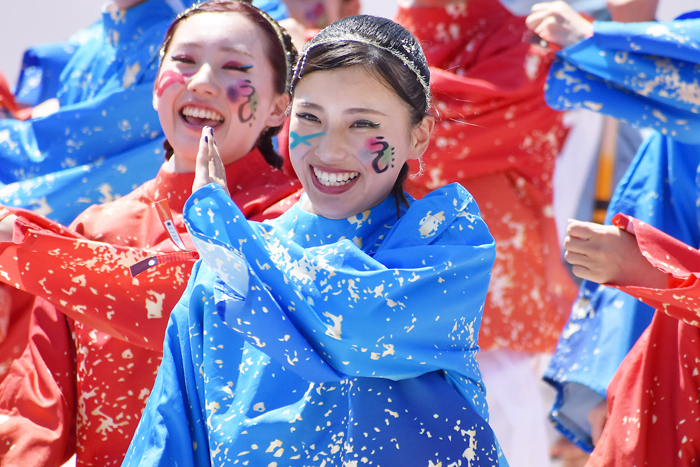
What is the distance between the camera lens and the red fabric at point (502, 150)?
2.21 m

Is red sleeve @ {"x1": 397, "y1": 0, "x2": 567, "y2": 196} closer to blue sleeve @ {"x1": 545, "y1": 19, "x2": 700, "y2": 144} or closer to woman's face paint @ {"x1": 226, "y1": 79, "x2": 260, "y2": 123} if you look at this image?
blue sleeve @ {"x1": 545, "y1": 19, "x2": 700, "y2": 144}

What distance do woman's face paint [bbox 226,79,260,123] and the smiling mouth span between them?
4 cm

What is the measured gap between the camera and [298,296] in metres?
1.23

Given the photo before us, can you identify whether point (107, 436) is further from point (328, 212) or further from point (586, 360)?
point (586, 360)

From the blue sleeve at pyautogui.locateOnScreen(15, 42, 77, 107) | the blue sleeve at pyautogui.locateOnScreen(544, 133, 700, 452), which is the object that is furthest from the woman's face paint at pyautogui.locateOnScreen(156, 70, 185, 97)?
the blue sleeve at pyautogui.locateOnScreen(15, 42, 77, 107)

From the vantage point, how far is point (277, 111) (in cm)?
187

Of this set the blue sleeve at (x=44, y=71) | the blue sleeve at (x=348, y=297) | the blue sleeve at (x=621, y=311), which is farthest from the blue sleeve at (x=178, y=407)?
the blue sleeve at (x=44, y=71)

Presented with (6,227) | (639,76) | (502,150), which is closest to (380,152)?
(6,227)

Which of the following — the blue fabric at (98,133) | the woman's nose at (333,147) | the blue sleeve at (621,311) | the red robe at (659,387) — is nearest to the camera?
the woman's nose at (333,147)

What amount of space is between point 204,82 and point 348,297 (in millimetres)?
694

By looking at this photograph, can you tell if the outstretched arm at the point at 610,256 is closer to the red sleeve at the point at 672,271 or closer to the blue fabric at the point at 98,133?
the red sleeve at the point at 672,271

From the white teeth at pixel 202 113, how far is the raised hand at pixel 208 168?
415mm

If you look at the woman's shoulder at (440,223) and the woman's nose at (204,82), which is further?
the woman's nose at (204,82)

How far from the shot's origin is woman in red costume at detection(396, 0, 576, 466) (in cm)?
221
